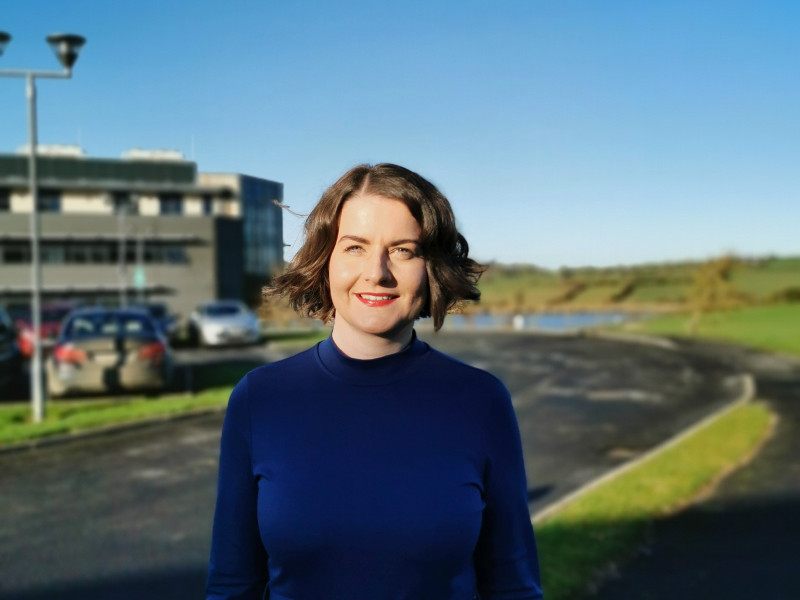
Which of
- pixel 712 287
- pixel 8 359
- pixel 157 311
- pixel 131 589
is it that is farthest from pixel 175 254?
pixel 131 589

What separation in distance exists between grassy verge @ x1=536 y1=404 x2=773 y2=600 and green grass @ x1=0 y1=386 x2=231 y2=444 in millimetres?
6974

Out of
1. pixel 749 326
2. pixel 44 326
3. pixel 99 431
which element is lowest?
pixel 749 326

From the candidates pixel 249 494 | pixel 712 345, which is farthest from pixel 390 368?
pixel 712 345

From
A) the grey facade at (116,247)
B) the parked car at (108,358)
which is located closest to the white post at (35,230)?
the parked car at (108,358)

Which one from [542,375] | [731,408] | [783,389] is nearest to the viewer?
[731,408]

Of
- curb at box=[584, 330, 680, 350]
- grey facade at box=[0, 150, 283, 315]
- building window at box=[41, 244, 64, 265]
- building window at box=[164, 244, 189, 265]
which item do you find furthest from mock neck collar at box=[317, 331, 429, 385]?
building window at box=[41, 244, 64, 265]

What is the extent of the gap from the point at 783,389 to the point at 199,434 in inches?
516

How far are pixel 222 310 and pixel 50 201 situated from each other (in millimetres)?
28224

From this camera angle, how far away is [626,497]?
8.33m

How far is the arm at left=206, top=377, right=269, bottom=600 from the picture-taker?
1.90 metres

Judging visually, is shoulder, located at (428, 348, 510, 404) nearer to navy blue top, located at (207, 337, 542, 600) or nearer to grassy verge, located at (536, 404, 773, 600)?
navy blue top, located at (207, 337, 542, 600)

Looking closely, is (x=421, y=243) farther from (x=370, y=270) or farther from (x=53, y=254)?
(x=53, y=254)

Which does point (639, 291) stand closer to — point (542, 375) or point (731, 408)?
point (542, 375)

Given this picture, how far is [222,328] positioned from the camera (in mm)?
26266
